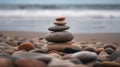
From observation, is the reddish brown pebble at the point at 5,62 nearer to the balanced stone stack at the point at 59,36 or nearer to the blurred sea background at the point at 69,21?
the balanced stone stack at the point at 59,36

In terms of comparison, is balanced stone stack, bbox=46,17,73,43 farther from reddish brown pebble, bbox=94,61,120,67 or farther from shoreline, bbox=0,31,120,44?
shoreline, bbox=0,31,120,44

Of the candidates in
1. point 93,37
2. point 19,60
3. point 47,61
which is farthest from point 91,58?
point 93,37

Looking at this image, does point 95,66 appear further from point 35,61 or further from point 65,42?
point 65,42

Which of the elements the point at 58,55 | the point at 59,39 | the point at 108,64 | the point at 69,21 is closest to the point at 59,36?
the point at 59,39

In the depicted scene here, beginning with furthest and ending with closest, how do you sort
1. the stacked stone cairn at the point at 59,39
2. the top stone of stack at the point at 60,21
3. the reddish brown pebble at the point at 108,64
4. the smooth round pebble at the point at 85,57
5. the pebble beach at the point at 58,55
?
the top stone of stack at the point at 60,21 < the stacked stone cairn at the point at 59,39 < the smooth round pebble at the point at 85,57 < the reddish brown pebble at the point at 108,64 < the pebble beach at the point at 58,55

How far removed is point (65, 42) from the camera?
5277 millimetres

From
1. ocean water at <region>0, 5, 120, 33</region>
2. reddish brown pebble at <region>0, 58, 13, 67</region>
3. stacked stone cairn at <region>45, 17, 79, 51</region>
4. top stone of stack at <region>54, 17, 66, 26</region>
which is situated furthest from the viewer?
ocean water at <region>0, 5, 120, 33</region>

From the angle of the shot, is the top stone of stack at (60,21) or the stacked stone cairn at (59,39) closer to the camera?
the stacked stone cairn at (59,39)

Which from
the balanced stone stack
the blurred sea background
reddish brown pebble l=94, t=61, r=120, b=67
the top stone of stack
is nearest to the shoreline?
the blurred sea background

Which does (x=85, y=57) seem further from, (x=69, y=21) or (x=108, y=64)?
(x=69, y=21)

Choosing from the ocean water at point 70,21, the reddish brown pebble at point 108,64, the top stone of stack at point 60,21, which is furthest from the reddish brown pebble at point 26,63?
the ocean water at point 70,21

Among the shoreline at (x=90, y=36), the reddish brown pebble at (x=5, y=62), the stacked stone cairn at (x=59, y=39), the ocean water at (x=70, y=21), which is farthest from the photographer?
the ocean water at (x=70, y=21)

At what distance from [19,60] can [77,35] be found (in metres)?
8.48

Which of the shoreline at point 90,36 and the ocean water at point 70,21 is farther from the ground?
the ocean water at point 70,21
